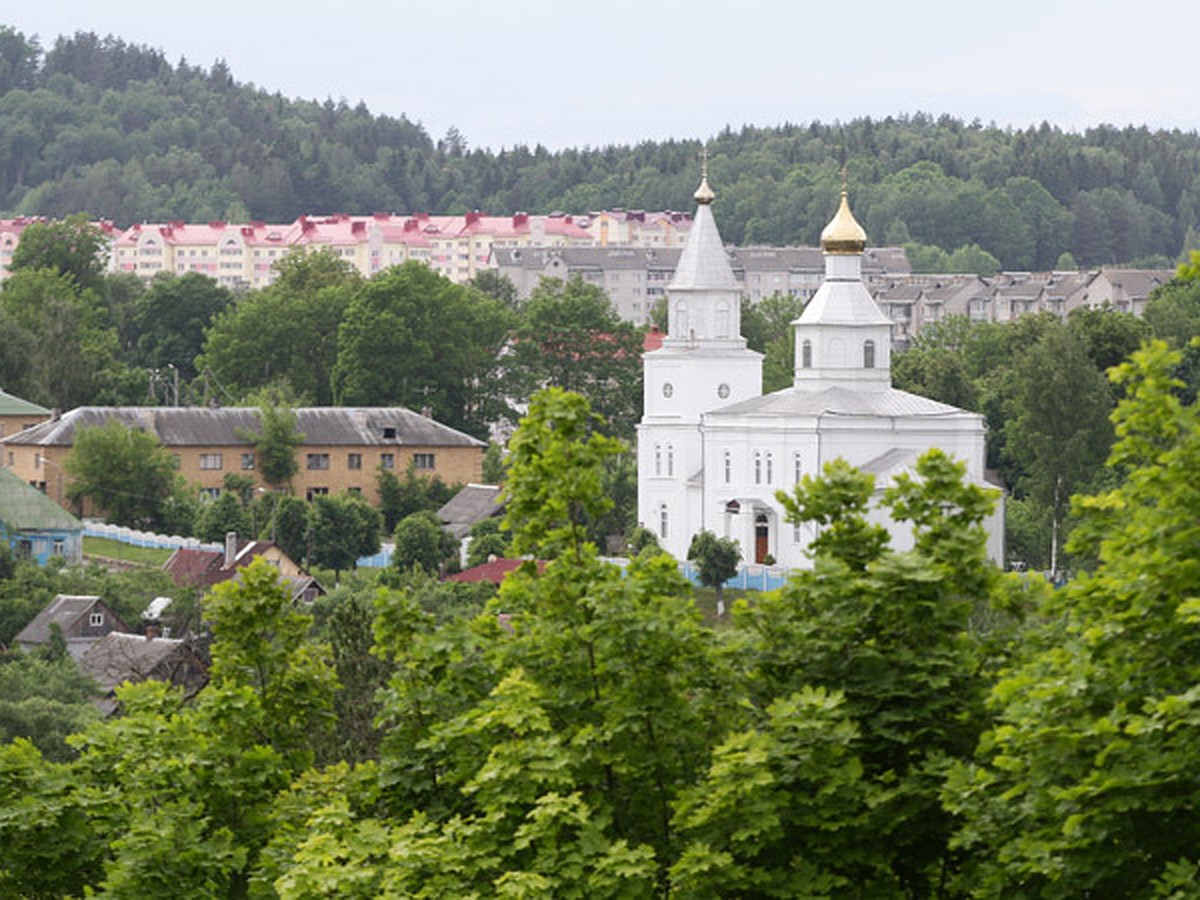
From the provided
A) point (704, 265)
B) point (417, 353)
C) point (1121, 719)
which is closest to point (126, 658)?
point (704, 265)

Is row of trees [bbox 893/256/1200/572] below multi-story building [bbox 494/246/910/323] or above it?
below

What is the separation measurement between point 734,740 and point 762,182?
160 meters

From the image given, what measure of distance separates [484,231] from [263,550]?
9881 centimetres

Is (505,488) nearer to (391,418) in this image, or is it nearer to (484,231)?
(391,418)

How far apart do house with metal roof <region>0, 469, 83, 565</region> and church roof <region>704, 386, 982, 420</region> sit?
12723mm

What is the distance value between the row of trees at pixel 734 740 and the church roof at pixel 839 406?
1489 inches

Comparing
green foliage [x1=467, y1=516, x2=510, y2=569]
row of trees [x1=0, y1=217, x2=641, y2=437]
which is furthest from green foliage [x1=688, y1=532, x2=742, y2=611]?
row of trees [x1=0, y1=217, x2=641, y2=437]

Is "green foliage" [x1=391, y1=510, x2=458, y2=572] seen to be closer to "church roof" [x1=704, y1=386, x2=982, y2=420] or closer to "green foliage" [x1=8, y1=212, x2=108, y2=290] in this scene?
"church roof" [x1=704, y1=386, x2=982, y2=420]

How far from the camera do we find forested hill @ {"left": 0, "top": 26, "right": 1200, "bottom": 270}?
16962cm

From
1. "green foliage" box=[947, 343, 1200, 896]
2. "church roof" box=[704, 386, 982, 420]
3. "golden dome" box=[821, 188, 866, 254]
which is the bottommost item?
"church roof" box=[704, 386, 982, 420]

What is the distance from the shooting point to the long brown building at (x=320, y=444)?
6806 cm

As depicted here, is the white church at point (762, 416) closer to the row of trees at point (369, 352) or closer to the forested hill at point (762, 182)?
the row of trees at point (369, 352)

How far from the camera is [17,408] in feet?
231

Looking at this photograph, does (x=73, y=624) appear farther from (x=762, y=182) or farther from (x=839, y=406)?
(x=762, y=182)
